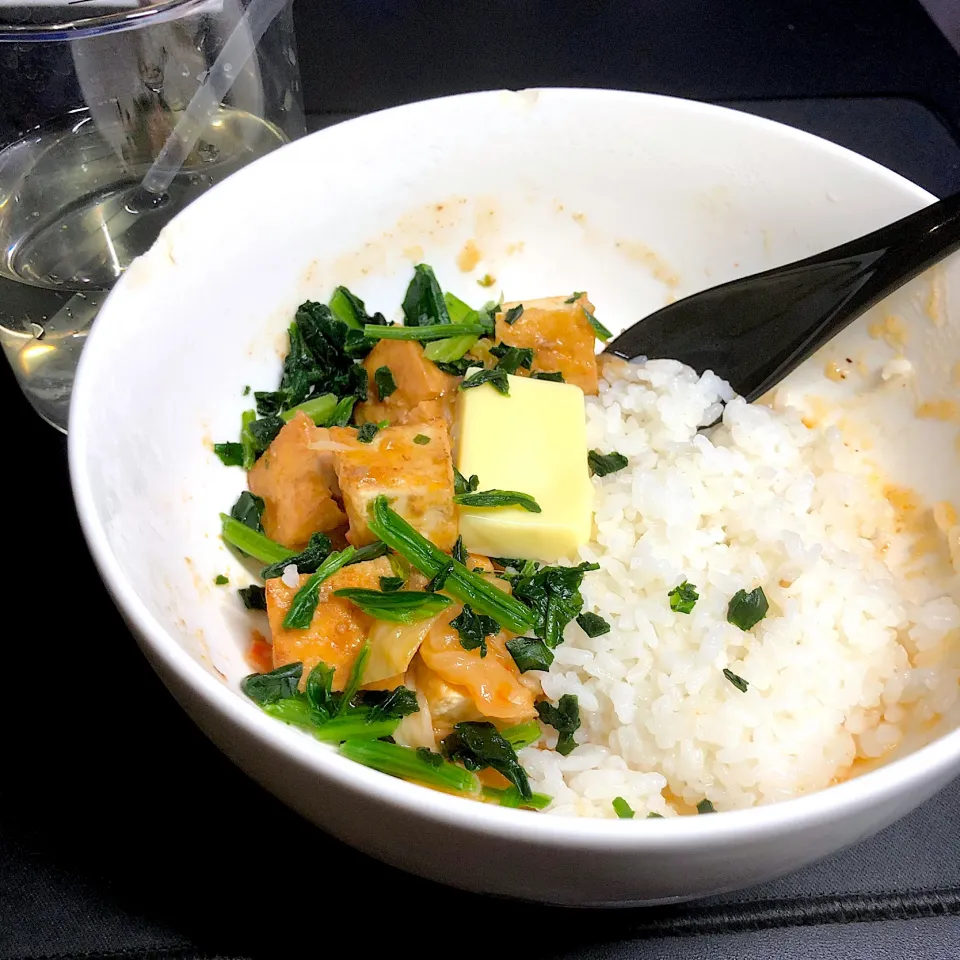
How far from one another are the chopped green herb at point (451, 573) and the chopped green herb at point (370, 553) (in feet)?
0.11

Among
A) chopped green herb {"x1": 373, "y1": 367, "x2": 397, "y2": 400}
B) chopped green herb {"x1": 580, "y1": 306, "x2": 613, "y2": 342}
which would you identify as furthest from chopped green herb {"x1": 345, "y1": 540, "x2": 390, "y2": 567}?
chopped green herb {"x1": 580, "y1": 306, "x2": 613, "y2": 342}

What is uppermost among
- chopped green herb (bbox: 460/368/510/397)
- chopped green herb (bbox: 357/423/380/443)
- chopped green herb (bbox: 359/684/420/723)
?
chopped green herb (bbox: 460/368/510/397)

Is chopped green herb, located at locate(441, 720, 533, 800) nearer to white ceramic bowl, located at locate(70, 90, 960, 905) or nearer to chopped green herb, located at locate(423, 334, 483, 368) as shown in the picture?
white ceramic bowl, located at locate(70, 90, 960, 905)

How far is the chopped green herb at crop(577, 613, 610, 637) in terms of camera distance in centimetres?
163

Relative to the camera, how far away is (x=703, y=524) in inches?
72.4

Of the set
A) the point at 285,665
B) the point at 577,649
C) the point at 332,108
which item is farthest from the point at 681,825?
the point at 332,108

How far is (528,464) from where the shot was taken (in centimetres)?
176

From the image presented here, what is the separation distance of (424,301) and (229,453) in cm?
60

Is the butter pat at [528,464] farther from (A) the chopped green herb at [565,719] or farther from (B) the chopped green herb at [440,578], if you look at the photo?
(A) the chopped green herb at [565,719]

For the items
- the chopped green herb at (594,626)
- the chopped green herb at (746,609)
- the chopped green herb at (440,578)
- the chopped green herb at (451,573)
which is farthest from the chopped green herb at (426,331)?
the chopped green herb at (746,609)

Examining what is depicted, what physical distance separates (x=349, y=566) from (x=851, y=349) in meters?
1.19

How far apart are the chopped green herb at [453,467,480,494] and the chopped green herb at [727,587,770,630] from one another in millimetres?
526

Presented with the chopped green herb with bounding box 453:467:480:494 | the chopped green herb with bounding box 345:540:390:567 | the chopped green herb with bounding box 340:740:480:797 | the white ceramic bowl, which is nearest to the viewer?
the white ceramic bowl

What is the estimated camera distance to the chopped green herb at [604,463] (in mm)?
1906
